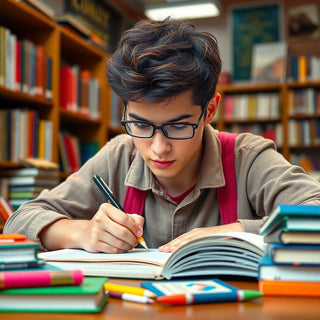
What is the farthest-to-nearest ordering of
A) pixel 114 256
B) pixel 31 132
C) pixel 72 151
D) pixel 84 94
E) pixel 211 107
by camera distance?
pixel 84 94
pixel 72 151
pixel 31 132
pixel 211 107
pixel 114 256

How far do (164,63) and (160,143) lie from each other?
20cm

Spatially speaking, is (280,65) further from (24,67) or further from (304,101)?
(24,67)

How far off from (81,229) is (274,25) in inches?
199

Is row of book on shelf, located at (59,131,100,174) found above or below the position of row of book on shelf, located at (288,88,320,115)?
below

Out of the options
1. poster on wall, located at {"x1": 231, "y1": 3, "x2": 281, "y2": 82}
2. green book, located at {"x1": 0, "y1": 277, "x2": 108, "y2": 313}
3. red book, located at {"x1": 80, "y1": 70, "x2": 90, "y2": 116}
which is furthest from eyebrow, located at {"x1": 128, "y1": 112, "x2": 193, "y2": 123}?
poster on wall, located at {"x1": 231, "y1": 3, "x2": 281, "y2": 82}

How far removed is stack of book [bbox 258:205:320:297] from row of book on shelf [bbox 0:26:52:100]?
1.96 m

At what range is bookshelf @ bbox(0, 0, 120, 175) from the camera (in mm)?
2521

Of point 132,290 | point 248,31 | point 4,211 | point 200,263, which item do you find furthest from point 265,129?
point 132,290

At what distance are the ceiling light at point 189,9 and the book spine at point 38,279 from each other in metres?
4.81

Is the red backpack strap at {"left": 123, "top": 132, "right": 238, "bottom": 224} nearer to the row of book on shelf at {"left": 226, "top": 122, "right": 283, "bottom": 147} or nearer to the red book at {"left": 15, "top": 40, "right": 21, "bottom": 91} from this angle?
→ the red book at {"left": 15, "top": 40, "right": 21, "bottom": 91}

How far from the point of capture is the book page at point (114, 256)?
32.7 inches

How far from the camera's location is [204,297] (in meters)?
0.58

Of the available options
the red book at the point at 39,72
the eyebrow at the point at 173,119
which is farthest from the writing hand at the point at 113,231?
the red book at the point at 39,72

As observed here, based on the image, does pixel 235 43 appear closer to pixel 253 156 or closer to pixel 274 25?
pixel 274 25
